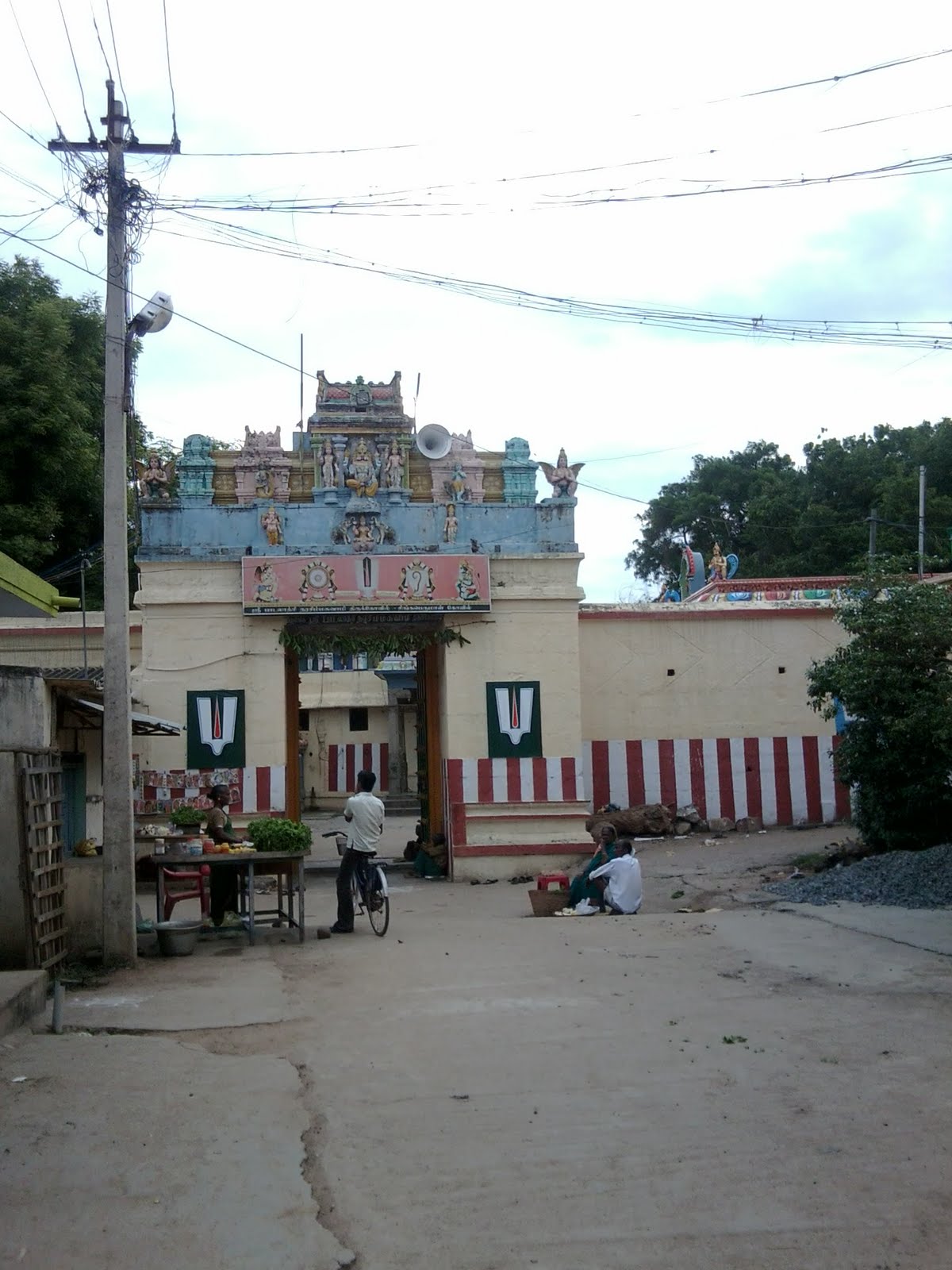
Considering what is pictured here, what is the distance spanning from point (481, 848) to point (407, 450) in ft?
21.1

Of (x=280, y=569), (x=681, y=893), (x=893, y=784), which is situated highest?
(x=280, y=569)

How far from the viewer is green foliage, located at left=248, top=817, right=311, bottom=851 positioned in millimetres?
11914

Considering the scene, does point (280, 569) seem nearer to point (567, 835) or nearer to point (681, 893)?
point (567, 835)

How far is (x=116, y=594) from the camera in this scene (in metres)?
10.7

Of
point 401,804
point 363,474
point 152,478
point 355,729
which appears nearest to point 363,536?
point 363,474

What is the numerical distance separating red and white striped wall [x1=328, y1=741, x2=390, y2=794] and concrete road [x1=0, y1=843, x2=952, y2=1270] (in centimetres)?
3042

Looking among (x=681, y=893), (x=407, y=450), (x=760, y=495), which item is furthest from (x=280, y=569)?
(x=760, y=495)

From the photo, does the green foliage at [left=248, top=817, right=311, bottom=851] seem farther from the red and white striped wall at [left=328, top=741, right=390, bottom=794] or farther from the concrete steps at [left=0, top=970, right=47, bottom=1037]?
the red and white striped wall at [left=328, top=741, right=390, bottom=794]

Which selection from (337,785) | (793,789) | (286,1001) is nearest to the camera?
(286,1001)

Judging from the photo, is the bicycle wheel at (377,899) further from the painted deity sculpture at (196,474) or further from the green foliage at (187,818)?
the painted deity sculpture at (196,474)

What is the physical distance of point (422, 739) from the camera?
2130cm

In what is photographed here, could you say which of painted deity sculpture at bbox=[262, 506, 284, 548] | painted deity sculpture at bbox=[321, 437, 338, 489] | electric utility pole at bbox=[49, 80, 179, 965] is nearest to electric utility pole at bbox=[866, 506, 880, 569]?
painted deity sculpture at bbox=[321, 437, 338, 489]

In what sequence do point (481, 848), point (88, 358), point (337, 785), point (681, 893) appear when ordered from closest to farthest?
1. point (681, 893)
2. point (481, 848)
3. point (88, 358)
4. point (337, 785)

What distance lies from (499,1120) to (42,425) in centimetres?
2347
